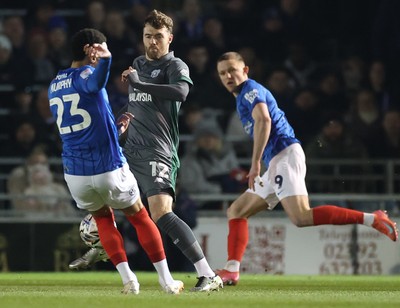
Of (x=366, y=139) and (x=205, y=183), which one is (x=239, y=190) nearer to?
(x=205, y=183)

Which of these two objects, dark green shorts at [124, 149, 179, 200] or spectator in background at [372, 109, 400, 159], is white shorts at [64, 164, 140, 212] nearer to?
dark green shorts at [124, 149, 179, 200]

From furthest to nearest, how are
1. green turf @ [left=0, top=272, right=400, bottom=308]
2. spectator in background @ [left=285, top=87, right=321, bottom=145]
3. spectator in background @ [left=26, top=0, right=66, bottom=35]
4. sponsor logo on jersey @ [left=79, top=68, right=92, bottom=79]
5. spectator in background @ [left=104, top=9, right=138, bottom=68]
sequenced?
spectator in background @ [left=26, top=0, right=66, bottom=35] < spectator in background @ [left=104, top=9, right=138, bottom=68] < spectator in background @ [left=285, top=87, right=321, bottom=145] < sponsor logo on jersey @ [left=79, top=68, right=92, bottom=79] < green turf @ [left=0, top=272, right=400, bottom=308]

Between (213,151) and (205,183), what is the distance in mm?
462

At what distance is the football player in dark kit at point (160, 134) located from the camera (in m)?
9.28

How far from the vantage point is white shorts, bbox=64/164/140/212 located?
877 centimetres

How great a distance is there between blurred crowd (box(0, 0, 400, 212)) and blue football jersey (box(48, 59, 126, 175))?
6882mm

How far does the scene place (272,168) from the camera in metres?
10.8

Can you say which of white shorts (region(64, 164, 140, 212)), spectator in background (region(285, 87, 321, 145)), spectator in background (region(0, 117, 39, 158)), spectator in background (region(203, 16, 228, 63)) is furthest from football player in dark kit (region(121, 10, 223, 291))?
spectator in background (region(203, 16, 228, 63))

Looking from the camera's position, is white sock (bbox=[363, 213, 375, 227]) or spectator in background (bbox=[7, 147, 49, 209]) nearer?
white sock (bbox=[363, 213, 375, 227])

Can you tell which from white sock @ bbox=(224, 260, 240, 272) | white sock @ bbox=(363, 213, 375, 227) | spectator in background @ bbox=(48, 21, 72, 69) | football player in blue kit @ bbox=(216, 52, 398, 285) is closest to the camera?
football player in blue kit @ bbox=(216, 52, 398, 285)

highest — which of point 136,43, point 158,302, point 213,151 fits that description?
point 136,43

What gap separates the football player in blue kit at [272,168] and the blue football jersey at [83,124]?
71.6 inches

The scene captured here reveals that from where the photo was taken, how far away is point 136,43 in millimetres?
17844

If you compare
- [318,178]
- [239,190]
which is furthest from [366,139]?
[239,190]
